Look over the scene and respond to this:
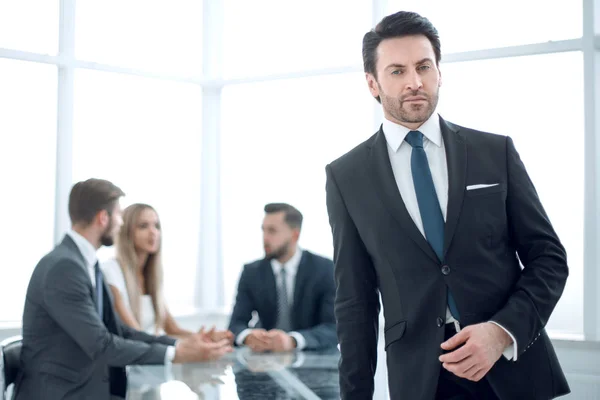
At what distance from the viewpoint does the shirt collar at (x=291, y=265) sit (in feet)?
13.5

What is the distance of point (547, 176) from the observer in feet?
14.4

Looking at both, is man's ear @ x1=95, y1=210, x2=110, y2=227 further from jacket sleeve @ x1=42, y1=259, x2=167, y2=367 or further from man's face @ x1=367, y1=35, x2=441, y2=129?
man's face @ x1=367, y1=35, x2=441, y2=129

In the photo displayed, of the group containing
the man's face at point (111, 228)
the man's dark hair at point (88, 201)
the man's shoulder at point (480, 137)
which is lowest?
the man's face at point (111, 228)

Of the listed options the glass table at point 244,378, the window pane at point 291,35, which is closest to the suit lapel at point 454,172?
the glass table at point 244,378

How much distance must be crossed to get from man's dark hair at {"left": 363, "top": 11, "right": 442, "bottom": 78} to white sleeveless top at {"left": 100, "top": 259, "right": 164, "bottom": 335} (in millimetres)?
2641

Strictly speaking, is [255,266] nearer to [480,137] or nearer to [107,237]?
[107,237]

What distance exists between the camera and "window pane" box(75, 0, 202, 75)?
5.08 meters

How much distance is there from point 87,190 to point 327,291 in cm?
151

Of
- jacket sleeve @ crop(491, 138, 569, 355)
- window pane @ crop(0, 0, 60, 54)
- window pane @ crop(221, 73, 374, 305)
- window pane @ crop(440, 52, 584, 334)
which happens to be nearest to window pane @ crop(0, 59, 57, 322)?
→ window pane @ crop(0, 0, 60, 54)

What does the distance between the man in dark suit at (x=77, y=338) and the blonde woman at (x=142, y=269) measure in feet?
2.87

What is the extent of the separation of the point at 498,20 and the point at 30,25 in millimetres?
3206

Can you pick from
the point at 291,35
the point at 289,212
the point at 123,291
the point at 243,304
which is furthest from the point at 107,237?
the point at 291,35

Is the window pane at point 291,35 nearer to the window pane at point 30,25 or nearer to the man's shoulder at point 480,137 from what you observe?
the window pane at point 30,25

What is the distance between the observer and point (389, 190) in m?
1.60
